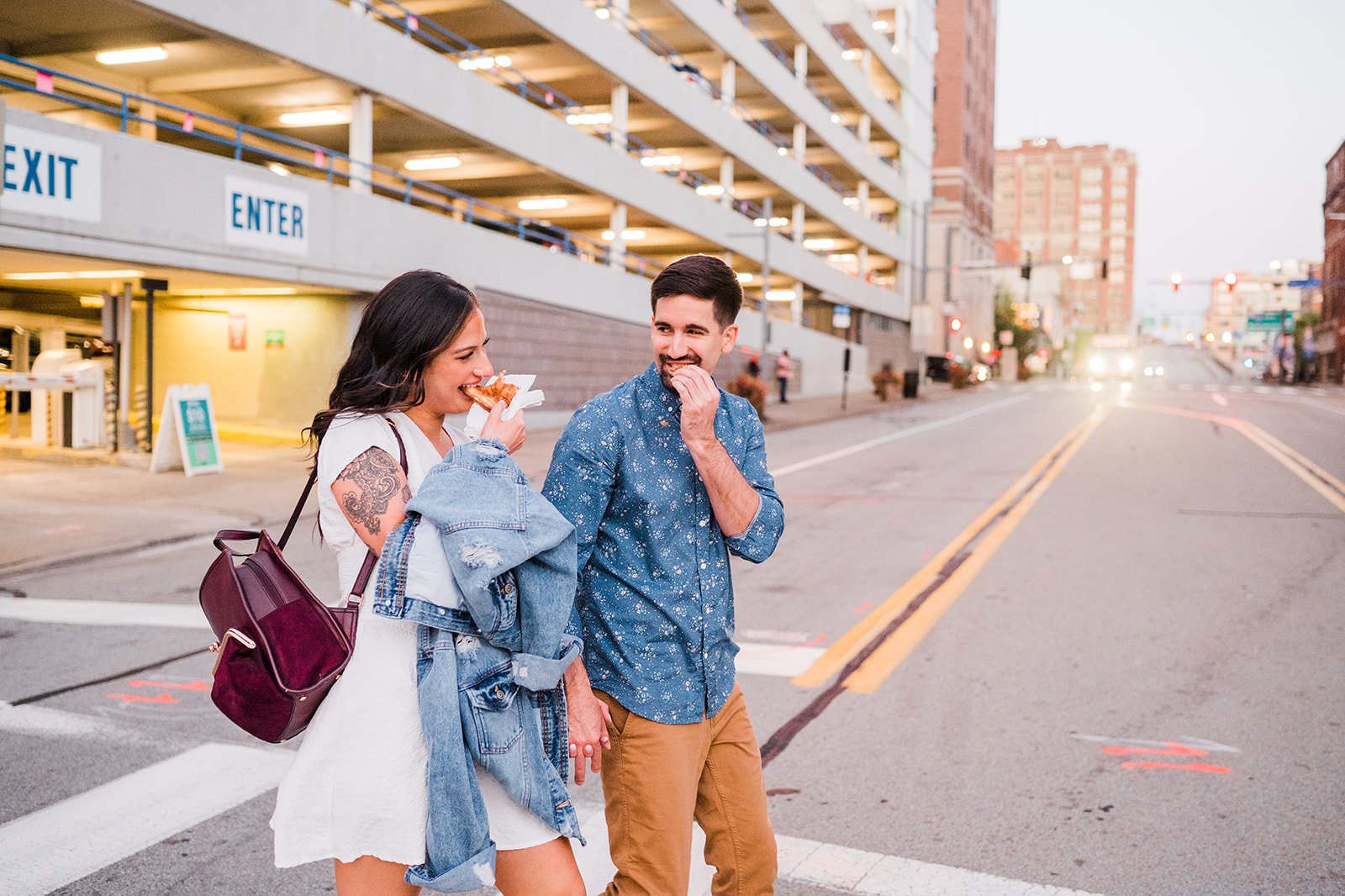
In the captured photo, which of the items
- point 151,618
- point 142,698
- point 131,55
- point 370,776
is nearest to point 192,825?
point 142,698

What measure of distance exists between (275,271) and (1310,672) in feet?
50.5

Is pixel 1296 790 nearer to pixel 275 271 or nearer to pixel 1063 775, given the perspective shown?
pixel 1063 775

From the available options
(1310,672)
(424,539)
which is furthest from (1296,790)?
(424,539)

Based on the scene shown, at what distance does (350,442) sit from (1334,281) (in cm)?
9436

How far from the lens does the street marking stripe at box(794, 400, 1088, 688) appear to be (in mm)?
6316

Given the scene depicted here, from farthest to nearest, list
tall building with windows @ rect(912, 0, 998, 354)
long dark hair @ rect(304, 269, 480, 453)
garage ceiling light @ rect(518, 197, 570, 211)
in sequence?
tall building with windows @ rect(912, 0, 998, 354), garage ceiling light @ rect(518, 197, 570, 211), long dark hair @ rect(304, 269, 480, 453)

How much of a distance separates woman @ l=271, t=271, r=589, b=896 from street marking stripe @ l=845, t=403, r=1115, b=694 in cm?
394

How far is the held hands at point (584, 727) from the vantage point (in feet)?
7.75

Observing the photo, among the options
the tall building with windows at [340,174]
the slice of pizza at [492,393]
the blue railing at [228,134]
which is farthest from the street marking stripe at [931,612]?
the blue railing at [228,134]

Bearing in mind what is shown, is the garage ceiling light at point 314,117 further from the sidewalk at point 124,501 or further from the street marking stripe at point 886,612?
the street marking stripe at point 886,612

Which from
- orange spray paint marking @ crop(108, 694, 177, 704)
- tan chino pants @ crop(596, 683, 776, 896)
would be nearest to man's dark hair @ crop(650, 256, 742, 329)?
tan chino pants @ crop(596, 683, 776, 896)

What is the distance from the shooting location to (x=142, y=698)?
223 inches

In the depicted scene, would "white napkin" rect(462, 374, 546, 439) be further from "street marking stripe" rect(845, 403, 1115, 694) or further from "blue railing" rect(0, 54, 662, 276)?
"blue railing" rect(0, 54, 662, 276)

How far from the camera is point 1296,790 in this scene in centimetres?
454
